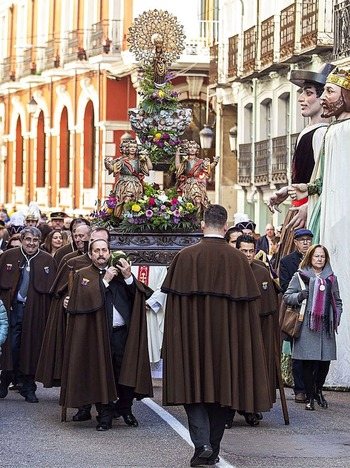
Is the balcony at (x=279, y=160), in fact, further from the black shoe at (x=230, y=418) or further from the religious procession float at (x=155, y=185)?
the black shoe at (x=230, y=418)

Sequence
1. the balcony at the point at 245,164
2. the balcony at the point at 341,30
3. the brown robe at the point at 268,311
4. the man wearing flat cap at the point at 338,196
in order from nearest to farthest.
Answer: the brown robe at the point at 268,311 → the man wearing flat cap at the point at 338,196 → the balcony at the point at 341,30 → the balcony at the point at 245,164

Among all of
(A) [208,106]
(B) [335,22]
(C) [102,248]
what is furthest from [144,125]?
(A) [208,106]

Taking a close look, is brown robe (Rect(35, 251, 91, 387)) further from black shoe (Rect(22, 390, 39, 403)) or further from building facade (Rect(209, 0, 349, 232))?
building facade (Rect(209, 0, 349, 232))

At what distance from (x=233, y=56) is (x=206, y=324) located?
2569 centimetres

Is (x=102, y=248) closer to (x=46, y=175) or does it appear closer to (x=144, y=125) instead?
(x=144, y=125)

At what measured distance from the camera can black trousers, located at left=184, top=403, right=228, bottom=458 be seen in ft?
35.8

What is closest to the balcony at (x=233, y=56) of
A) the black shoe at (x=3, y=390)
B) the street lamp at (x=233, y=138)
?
the street lamp at (x=233, y=138)

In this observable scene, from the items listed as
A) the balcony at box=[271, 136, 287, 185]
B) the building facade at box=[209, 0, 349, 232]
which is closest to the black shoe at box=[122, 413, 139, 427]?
the building facade at box=[209, 0, 349, 232]

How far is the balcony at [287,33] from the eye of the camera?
30875 millimetres

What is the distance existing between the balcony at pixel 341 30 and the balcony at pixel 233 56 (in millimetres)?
8719

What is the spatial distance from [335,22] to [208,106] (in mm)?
13470

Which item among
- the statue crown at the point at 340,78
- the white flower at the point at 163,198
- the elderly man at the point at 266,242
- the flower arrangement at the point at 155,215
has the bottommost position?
the elderly man at the point at 266,242

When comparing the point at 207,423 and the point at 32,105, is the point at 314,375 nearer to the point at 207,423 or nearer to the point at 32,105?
the point at 207,423

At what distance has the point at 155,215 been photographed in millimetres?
16750
